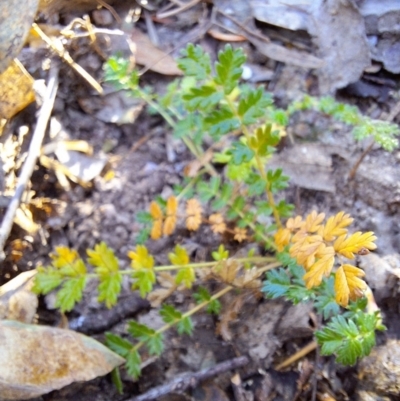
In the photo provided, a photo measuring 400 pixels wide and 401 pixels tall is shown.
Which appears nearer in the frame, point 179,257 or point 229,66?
point 229,66

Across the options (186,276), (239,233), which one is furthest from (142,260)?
(239,233)

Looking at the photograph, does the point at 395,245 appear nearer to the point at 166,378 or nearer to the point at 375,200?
the point at 375,200

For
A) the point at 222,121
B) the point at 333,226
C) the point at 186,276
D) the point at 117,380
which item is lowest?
the point at 117,380

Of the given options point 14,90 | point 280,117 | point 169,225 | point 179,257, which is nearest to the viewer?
point 179,257

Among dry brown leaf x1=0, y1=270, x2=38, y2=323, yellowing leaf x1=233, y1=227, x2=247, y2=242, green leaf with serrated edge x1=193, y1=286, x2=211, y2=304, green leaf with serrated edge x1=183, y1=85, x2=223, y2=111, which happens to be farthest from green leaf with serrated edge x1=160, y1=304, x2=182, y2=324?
green leaf with serrated edge x1=183, y1=85, x2=223, y2=111

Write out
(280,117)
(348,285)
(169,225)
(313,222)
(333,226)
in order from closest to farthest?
(348,285) → (333,226) → (313,222) → (169,225) → (280,117)

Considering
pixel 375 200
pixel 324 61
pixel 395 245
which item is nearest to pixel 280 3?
pixel 324 61

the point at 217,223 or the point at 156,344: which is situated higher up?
the point at 217,223

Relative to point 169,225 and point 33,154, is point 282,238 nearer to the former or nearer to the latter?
point 169,225
